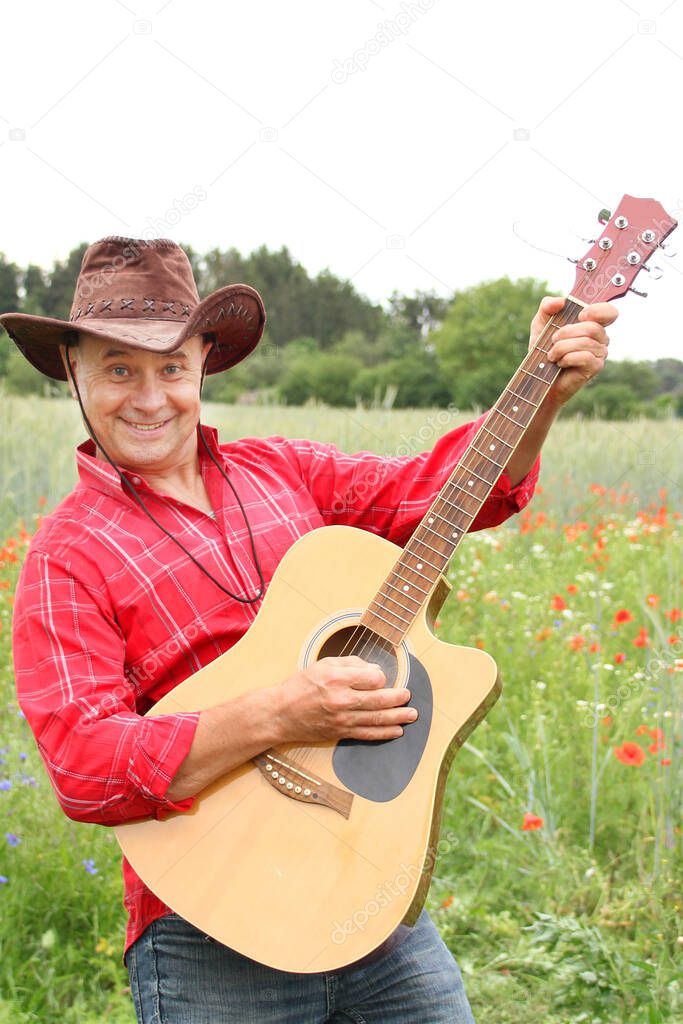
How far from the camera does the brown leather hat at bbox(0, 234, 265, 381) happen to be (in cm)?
169

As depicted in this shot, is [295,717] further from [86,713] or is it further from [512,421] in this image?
[512,421]

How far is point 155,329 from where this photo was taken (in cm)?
173

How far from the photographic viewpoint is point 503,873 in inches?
108

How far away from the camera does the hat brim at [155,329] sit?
5.46ft

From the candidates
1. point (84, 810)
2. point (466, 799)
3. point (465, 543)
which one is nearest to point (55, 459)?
point (465, 543)

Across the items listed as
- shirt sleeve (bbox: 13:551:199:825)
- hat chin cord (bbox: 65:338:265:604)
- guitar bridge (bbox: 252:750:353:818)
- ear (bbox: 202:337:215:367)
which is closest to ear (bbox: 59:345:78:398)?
hat chin cord (bbox: 65:338:265:604)

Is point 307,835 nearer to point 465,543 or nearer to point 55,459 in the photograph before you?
point 465,543

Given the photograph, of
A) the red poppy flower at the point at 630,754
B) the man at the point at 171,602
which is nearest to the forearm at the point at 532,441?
the man at the point at 171,602

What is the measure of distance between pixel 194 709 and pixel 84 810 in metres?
0.24

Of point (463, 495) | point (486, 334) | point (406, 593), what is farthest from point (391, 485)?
point (486, 334)

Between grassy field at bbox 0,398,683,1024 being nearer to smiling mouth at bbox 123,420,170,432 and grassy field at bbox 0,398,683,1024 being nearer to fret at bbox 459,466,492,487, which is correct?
fret at bbox 459,466,492,487

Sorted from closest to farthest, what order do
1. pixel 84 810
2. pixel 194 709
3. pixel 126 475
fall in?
pixel 84 810, pixel 194 709, pixel 126 475

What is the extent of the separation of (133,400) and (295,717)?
2.22 feet

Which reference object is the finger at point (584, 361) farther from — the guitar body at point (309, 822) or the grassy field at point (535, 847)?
the grassy field at point (535, 847)
